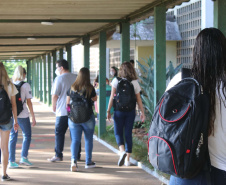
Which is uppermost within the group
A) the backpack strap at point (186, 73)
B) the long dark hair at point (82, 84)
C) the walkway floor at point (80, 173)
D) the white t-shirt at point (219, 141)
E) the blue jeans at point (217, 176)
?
the backpack strap at point (186, 73)

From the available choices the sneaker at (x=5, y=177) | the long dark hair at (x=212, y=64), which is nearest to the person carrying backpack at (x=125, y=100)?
the sneaker at (x=5, y=177)

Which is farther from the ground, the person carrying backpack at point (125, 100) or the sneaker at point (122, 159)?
the person carrying backpack at point (125, 100)

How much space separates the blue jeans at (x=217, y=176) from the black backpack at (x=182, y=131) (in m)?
0.10

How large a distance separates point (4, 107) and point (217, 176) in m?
4.44

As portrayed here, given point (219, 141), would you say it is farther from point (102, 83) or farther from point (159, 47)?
point (102, 83)

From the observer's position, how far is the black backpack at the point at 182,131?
107 inches

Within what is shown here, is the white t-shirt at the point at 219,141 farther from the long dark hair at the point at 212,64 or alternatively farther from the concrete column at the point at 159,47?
the concrete column at the point at 159,47

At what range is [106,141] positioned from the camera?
1116 cm

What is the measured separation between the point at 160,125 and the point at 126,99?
518 cm

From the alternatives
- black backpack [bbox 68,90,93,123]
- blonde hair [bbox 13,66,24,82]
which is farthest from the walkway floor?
blonde hair [bbox 13,66,24,82]

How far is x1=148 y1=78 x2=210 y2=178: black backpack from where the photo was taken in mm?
2725

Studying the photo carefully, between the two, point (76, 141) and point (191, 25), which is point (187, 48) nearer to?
point (191, 25)

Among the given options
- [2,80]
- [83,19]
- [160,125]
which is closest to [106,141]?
[83,19]

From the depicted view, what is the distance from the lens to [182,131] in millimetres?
2719
